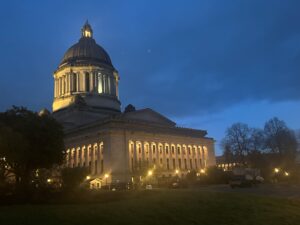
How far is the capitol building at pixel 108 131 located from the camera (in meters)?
75.6

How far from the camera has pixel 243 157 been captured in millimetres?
86500

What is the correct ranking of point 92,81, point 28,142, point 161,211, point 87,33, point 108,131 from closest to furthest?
point 161,211 → point 28,142 → point 108,131 → point 92,81 → point 87,33

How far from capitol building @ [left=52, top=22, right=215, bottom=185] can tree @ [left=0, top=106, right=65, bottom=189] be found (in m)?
28.1

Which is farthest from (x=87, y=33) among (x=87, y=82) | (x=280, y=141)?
(x=280, y=141)

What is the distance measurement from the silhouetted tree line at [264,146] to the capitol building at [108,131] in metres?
11.0

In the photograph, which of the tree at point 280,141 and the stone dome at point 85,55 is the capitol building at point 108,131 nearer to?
the stone dome at point 85,55

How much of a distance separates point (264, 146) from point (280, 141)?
456cm

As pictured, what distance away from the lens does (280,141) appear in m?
81.6

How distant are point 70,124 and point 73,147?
863 centimetres

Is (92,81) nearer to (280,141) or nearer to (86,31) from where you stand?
(86,31)

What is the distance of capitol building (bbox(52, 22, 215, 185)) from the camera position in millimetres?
75625

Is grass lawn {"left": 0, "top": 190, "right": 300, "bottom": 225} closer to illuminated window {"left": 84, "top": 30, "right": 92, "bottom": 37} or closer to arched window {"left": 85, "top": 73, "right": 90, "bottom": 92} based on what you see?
arched window {"left": 85, "top": 73, "right": 90, "bottom": 92}

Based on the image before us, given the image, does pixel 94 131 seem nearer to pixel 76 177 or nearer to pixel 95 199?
pixel 76 177

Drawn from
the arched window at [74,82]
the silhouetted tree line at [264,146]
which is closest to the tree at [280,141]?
the silhouetted tree line at [264,146]
